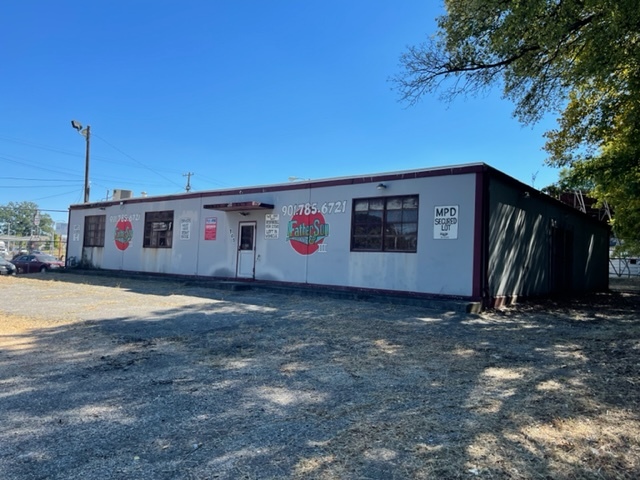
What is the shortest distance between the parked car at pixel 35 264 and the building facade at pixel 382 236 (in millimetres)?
6606

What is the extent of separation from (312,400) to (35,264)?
2468 centimetres

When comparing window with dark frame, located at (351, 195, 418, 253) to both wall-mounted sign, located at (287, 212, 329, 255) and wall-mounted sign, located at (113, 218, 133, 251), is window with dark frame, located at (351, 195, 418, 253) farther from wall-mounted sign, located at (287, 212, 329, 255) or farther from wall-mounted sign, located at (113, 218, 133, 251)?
wall-mounted sign, located at (113, 218, 133, 251)

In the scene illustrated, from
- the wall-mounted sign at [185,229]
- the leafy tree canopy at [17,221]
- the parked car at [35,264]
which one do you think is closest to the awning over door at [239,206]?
the wall-mounted sign at [185,229]

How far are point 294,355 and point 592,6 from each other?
23.0 feet

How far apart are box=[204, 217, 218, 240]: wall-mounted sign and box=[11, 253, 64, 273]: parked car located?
458 inches

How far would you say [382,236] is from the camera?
12.2 m

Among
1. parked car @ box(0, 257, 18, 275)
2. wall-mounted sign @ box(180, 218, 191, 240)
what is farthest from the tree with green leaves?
parked car @ box(0, 257, 18, 275)

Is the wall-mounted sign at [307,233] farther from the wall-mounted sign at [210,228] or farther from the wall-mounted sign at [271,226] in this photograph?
the wall-mounted sign at [210,228]

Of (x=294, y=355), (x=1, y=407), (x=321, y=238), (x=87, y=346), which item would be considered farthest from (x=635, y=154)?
(x=1, y=407)

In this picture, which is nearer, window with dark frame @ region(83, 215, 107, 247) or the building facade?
the building facade

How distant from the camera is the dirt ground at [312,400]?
115 inches

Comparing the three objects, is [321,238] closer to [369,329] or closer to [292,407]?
[369,329]

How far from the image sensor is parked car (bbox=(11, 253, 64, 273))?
2361 cm

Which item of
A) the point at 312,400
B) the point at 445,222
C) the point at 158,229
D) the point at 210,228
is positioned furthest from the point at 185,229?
the point at 312,400
